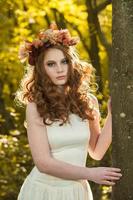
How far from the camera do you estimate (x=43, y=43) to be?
381 cm

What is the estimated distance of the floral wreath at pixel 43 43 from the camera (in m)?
3.81

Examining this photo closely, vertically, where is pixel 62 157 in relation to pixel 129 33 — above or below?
below

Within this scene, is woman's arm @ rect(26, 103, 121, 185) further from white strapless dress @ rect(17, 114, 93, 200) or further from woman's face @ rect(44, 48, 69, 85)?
woman's face @ rect(44, 48, 69, 85)

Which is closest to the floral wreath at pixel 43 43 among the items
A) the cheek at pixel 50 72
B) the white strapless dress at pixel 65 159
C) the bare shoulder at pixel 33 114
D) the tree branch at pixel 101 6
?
the cheek at pixel 50 72

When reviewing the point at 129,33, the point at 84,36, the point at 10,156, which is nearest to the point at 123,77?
the point at 129,33

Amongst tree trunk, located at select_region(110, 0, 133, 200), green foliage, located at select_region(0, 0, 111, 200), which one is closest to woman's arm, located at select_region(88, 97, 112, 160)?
tree trunk, located at select_region(110, 0, 133, 200)

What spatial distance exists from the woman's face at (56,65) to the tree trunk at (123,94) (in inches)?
18.0

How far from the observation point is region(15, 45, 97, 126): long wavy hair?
371cm

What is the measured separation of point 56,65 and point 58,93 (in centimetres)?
17

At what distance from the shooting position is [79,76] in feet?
12.7

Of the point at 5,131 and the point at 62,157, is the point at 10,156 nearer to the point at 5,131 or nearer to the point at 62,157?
the point at 5,131

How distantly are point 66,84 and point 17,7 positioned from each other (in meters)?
6.93

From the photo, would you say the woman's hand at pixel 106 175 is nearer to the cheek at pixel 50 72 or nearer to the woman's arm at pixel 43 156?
the woman's arm at pixel 43 156

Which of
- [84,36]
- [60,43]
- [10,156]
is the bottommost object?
[10,156]
